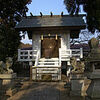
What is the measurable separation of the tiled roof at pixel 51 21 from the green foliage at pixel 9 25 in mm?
2891

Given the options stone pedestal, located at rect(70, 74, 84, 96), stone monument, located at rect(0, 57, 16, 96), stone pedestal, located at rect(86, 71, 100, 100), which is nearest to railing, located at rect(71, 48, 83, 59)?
stone pedestal, located at rect(70, 74, 84, 96)

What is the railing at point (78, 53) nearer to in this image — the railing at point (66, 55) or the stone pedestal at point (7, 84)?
the railing at point (66, 55)

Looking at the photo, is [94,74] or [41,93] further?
[41,93]

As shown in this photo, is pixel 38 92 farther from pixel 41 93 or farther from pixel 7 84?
pixel 7 84

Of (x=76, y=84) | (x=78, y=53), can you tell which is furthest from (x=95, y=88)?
(x=78, y=53)

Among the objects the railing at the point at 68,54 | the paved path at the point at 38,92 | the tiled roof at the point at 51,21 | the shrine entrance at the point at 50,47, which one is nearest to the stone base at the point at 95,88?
the paved path at the point at 38,92

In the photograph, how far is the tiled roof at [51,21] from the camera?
15.2 m

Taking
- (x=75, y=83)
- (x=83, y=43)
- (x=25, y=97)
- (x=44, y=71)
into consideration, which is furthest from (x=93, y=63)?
(x=83, y=43)

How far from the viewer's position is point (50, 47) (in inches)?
639

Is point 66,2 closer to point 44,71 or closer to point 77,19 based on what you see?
point 77,19

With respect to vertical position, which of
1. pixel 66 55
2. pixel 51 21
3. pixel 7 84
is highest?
pixel 51 21

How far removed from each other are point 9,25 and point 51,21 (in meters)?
5.88

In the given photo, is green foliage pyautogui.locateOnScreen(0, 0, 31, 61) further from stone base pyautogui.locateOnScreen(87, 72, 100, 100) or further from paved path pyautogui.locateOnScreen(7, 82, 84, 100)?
→ stone base pyautogui.locateOnScreen(87, 72, 100, 100)

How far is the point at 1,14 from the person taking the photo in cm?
1880
